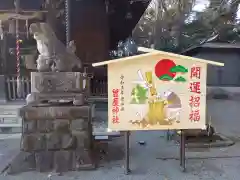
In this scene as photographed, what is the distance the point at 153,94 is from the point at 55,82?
1.59 meters

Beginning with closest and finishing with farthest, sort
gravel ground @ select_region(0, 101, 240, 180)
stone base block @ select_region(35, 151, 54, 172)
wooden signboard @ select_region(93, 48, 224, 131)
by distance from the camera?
wooden signboard @ select_region(93, 48, 224, 131)
gravel ground @ select_region(0, 101, 240, 180)
stone base block @ select_region(35, 151, 54, 172)

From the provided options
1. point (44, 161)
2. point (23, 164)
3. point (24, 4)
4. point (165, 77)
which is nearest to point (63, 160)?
point (44, 161)

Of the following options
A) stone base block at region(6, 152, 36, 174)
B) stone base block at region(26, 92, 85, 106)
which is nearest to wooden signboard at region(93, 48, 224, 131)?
stone base block at region(26, 92, 85, 106)

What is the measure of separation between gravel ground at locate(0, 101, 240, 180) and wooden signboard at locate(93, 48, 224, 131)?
0.74 meters

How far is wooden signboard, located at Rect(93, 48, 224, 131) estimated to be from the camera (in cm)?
369

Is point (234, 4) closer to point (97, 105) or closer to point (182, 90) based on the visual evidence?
point (97, 105)

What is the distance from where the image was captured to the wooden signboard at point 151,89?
12.1 feet

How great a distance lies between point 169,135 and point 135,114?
2.62 meters

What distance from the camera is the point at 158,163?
14.5 ft

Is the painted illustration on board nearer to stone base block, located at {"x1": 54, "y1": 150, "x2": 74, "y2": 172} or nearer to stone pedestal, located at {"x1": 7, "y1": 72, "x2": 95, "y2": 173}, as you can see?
stone pedestal, located at {"x1": 7, "y1": 72, "x2": 95, "y2": 173}

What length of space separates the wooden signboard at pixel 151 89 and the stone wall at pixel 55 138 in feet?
2.32

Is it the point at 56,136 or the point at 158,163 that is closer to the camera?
the point at 56,136

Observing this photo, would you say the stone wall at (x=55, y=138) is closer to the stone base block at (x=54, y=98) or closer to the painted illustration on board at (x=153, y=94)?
the stone base block at (x=54, y=98)

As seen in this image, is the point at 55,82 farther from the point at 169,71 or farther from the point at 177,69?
the point at 177,69
